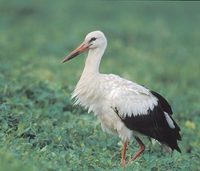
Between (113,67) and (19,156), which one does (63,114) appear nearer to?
(19,156)

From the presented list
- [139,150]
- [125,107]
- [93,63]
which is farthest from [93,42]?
[139,150]

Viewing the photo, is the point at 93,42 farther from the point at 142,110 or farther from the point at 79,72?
the point at 79,72

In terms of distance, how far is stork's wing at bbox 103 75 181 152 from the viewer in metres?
8.44

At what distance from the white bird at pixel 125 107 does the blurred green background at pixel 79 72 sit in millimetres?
308

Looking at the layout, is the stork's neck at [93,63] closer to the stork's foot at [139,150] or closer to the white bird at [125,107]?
the white bird at [125,107]

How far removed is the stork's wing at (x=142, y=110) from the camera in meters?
8.44

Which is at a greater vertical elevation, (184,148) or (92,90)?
(92,90)

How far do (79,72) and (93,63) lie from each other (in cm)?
499

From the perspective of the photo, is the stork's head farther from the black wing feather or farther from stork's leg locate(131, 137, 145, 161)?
stork's leg locate(131, 137, 145, 161)

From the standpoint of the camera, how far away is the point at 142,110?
8625mm

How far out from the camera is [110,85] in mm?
8523

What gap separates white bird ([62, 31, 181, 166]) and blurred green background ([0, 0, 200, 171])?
0.31 metres

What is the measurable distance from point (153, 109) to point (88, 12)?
1111 centimetres

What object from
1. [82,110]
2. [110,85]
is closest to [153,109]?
[110,85]
